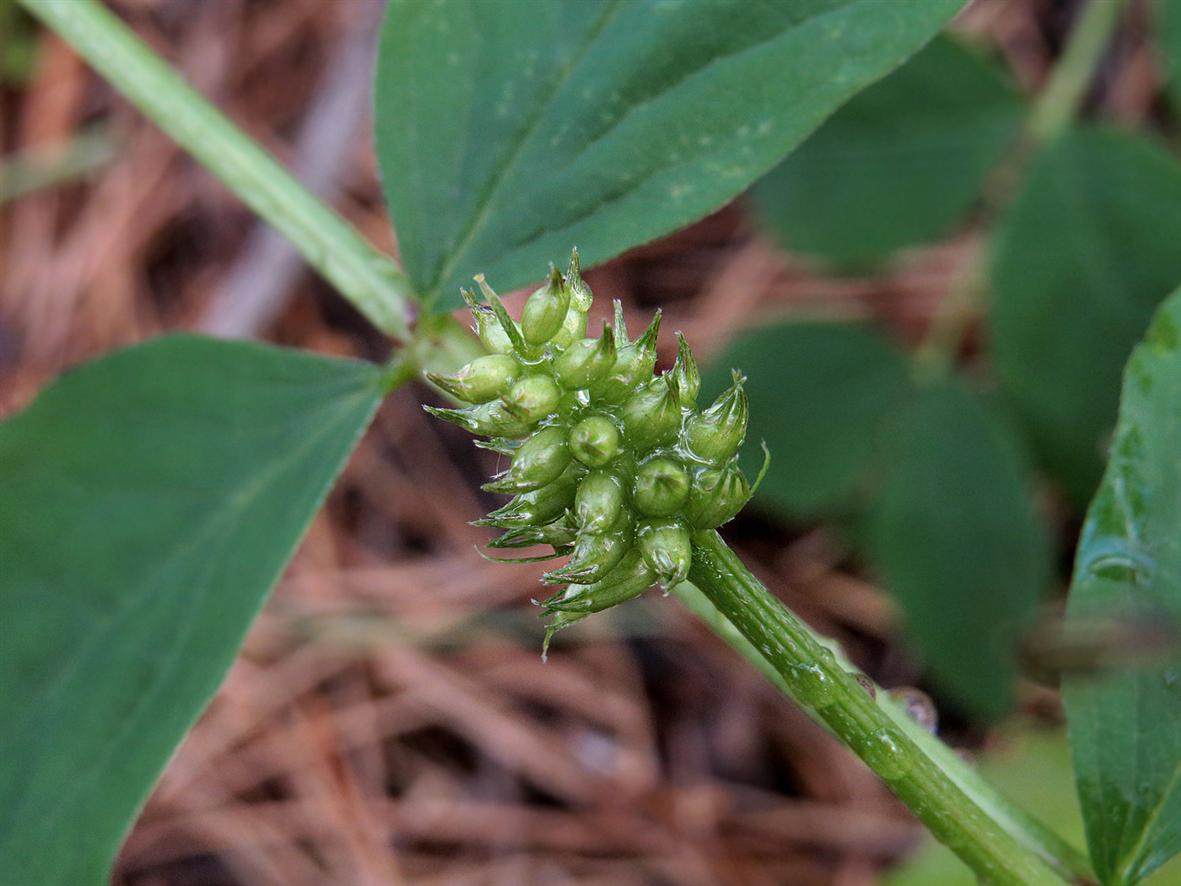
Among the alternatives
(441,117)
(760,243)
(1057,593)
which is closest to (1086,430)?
(1057,593)

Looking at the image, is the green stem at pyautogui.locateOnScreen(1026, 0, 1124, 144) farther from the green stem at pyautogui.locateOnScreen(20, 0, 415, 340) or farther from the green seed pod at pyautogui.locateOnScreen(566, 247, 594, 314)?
the green seed pod at pyautogui.locateOnScreen(566, 247, 594, 314)

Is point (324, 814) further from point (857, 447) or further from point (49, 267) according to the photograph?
point (49, 267)

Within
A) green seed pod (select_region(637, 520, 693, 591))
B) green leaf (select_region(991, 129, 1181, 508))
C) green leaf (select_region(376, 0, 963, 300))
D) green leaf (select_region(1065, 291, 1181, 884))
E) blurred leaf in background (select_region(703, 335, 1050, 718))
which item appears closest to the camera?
green seed pod (select_region(637, 520, 693, 591))

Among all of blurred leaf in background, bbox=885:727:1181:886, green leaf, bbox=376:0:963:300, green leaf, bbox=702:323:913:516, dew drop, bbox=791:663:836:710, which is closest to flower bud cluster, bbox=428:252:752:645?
dew drop, bbox=791:663:836:710

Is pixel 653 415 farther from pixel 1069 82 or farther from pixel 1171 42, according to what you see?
pixel 1069 82

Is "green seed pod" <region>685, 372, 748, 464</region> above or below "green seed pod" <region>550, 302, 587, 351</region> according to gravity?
below

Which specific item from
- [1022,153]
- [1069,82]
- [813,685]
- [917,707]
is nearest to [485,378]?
[813,685]
